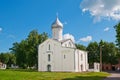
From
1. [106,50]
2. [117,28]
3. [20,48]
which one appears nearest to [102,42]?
[106,50]

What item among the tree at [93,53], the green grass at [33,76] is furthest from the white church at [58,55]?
the tree at [93,53]

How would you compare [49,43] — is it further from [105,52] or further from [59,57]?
[105,52]

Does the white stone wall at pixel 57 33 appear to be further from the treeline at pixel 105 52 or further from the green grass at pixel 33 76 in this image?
the treeline at pixel 105 52

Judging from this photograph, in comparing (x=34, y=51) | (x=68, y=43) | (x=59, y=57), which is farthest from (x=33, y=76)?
(x=34, y=51)

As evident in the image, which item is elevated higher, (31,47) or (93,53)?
(31,47)

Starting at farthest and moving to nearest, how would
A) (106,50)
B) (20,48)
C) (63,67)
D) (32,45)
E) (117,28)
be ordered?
1. (106,50)
2. (20,48)
3. (32,45)
4. (63,67)
5. (117,28)

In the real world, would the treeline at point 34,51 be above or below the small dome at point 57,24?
below

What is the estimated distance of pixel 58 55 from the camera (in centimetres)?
7050

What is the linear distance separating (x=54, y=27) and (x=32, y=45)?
1482cm

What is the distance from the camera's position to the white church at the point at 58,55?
69.1m

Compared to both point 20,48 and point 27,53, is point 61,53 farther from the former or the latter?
point 20,48

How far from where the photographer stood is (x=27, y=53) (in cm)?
8481

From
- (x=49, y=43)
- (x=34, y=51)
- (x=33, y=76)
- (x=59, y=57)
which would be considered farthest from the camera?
(x=34, y=51)

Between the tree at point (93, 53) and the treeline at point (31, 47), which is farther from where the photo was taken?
the tree at point (93, 53)
